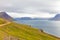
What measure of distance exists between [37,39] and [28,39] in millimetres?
5793

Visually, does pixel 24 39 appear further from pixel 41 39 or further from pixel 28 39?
pixel 41 39

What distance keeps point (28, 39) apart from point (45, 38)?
14.5 m

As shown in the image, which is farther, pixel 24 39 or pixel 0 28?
pixel 0 28

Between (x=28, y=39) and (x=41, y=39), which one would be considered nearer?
(x=28, y=39)

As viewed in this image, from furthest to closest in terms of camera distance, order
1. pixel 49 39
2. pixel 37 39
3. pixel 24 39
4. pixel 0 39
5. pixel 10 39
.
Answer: pixel 49 39
pixel 37 39
pixel 24 39
pixel 0 39
pixel 10 39

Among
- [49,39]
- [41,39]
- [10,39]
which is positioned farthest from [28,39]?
[10,39]

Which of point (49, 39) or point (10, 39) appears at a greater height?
point (10, 39)

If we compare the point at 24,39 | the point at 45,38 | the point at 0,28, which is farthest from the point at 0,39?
the point at 45,38

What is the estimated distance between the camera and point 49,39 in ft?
320

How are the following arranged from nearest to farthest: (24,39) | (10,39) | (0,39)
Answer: (10,39)
(0,39)
(24,39)

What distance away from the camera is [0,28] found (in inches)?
3698

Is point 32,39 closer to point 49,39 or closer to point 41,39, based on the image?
point 41,39

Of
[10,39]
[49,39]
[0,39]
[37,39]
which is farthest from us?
[49,39]

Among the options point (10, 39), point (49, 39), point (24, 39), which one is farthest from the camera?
point (49, 39)
